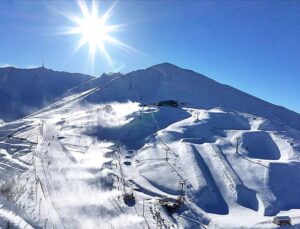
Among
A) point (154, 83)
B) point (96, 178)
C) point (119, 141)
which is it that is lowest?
point (96, 178)

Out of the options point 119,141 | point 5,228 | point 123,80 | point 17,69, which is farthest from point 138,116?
point 17,69

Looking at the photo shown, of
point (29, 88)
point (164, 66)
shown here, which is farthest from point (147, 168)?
point (29, 88)

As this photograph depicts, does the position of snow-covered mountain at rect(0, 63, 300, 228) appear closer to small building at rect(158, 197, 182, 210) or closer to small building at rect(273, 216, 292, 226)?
small building at rect(158, 197, 182, 210)

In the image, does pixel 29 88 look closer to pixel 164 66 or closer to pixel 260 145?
pixel 164 66

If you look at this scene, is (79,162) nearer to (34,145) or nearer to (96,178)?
(96,178)

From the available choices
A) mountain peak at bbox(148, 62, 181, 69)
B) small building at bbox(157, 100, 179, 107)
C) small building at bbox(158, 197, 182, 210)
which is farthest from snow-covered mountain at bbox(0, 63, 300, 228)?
mountain peak at bbox(148, 62, 181, 69)

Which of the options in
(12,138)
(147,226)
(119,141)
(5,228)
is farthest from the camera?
(12,138)

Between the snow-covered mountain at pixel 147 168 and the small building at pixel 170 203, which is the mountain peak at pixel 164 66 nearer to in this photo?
the snow-covered mountain at pixel 147 168
